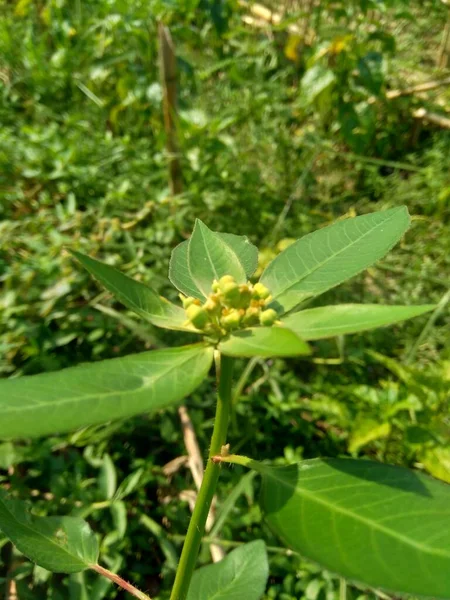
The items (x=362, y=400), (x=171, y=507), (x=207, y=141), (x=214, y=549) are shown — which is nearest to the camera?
(x=214, y=549)

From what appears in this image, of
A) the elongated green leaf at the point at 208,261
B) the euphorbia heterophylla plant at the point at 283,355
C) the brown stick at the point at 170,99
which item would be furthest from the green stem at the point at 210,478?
the brown stick at the point at 170,99

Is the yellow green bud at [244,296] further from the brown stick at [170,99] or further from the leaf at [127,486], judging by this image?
the brown stick at [170,99]

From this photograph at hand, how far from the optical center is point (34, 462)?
1.32 meters

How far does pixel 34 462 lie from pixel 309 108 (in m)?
1.87

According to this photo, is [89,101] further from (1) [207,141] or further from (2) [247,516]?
(2) [247,516]

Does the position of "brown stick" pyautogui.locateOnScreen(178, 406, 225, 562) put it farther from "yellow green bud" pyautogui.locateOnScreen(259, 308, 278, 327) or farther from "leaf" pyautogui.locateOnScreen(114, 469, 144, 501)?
"yellow green bud" pyautogui.locateOnScreen(259, 308, 278, 327)

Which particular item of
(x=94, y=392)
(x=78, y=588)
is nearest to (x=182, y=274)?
(x=94, y=392)

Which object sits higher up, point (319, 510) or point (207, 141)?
point (207, 141)

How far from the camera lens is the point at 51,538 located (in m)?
0.69

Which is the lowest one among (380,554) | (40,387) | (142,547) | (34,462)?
(142,547)

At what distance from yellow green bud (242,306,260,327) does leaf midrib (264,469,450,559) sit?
5.2 inches

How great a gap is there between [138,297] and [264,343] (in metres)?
0.15

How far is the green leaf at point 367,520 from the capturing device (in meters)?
0.38

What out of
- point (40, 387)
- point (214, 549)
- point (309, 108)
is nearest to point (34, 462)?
point (214, 549)
